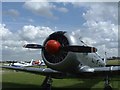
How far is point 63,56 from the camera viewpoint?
42.0 ft

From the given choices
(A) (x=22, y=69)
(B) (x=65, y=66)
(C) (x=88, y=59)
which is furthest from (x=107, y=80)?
(A) (x=22, y=69)

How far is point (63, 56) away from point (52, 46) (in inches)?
36.9

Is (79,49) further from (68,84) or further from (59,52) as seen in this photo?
(68,84)

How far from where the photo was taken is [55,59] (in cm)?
1296

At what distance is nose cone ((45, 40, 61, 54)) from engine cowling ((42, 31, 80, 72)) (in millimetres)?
409

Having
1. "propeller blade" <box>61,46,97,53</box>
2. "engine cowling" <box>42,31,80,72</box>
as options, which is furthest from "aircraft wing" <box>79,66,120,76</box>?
"propeller blade" <box>61,46,97,53</box>

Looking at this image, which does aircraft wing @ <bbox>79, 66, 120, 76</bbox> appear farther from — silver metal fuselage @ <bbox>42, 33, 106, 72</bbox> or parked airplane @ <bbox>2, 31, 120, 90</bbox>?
silver metal fuselage @ <bbox>42, 33, 106, 72</bbox>

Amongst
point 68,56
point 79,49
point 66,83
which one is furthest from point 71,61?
point 66,83

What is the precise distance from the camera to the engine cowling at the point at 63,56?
41.7 feet

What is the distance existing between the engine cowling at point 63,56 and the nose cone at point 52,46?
41 centimetres

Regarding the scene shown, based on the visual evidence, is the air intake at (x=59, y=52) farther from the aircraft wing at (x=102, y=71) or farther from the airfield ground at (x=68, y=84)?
the airfield ground at (x=68, y=84)

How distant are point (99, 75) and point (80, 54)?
5.66ft

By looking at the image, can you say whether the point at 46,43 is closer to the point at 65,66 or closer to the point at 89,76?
the point at 65,66

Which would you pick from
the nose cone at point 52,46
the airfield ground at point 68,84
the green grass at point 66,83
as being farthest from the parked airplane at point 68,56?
the green grass at point 66,83
